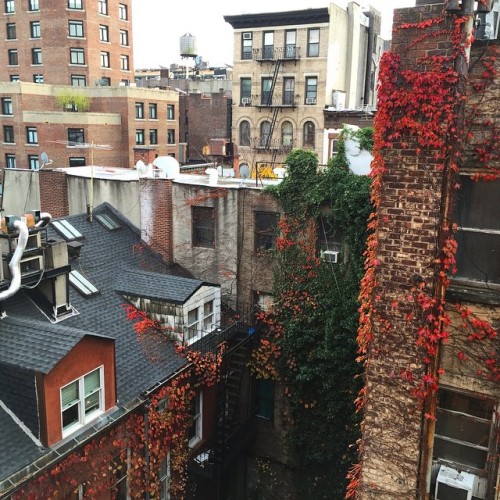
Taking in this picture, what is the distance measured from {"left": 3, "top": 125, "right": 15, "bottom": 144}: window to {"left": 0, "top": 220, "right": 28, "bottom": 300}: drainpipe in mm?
45018

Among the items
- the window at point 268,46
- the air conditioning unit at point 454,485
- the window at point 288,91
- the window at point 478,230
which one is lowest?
the air conditioning unit at point 454,485

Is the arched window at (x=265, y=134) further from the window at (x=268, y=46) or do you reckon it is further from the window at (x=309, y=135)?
the window at (x=268, y=46)

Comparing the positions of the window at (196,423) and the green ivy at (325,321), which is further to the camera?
the window at (196,423)

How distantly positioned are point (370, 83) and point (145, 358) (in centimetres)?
4260

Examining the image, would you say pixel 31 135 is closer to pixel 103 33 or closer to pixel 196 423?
pixel 103 33

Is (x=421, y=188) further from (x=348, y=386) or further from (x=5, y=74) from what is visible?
(x=5, y=74)

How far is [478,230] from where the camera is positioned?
672 centimetres

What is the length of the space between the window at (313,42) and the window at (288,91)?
105 inches

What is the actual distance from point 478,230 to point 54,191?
2057cm

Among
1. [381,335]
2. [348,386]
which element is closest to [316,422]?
[348,386]

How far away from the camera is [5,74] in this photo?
62.5m

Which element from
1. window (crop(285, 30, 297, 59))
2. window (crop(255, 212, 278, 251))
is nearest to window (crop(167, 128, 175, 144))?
window (crop(285, 30, 297, 59))

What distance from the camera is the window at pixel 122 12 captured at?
2443 inches

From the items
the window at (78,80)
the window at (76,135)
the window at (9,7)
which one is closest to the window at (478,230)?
the window at (76,135)
